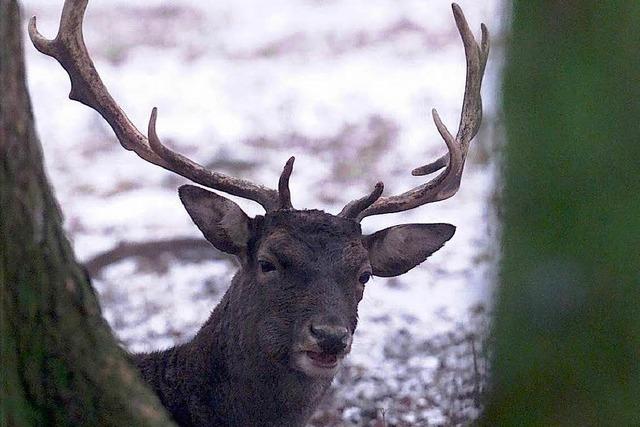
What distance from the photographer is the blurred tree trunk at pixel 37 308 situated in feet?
12.4

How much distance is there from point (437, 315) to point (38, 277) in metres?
5.79

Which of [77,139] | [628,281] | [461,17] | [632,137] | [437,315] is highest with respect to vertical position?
[77,139]

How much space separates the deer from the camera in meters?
5.62

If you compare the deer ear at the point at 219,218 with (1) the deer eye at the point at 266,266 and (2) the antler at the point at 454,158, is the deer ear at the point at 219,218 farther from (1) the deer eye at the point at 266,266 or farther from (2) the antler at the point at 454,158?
(2) the antler at the point at 454,158

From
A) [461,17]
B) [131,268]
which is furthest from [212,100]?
[461,17]

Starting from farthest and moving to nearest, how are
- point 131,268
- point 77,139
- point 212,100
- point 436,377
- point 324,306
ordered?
1. point 212,100
2. point 77,139
3. point 131,268
4. point 436,377
5. point 324,306

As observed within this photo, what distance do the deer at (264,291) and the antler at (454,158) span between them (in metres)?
0.02

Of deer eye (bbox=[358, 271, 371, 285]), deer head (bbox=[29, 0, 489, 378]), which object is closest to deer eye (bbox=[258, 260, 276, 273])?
deer head (bbox=[29, 0, 489, 378])

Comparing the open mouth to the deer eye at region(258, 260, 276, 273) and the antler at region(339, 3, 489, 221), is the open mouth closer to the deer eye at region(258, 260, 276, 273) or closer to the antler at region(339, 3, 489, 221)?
the deer eye at region(258, 260, 276, 273)

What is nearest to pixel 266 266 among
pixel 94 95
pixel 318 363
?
pixel 318 363

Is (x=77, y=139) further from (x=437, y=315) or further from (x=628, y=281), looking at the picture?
(x=628, y=281)

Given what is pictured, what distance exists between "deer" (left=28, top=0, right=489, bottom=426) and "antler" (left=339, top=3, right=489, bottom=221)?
16 millimetres

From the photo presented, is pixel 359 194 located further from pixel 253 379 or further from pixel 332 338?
pixel 332 338

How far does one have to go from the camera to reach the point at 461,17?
Result: 626 cm
